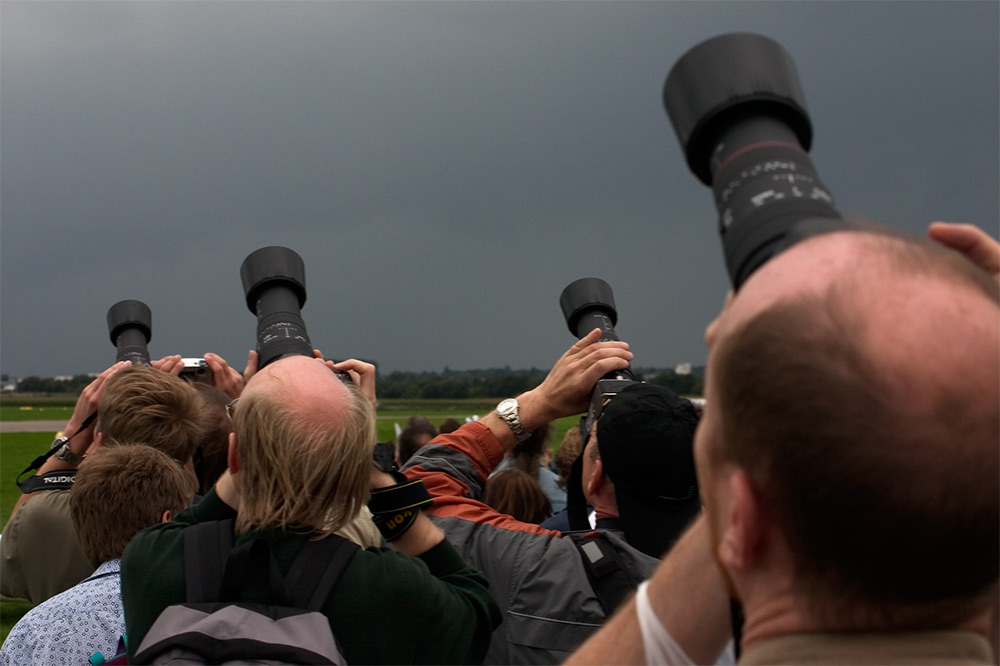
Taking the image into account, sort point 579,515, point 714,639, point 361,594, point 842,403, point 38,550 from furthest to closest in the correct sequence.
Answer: point 38,550
point 579,515
point 361,594
point 714,639
point 842,403

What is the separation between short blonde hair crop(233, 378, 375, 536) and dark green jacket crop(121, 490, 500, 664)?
0.07m

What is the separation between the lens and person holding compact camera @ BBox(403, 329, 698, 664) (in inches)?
102

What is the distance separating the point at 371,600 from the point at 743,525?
56.5 inches

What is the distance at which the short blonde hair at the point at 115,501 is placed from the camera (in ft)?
10.9

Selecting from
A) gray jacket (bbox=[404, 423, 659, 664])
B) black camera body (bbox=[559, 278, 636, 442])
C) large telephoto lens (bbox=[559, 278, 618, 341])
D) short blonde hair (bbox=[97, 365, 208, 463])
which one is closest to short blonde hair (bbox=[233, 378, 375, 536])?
gray jacket (bbox=[404, 423, 659, 664])

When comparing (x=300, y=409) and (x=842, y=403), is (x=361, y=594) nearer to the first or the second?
(x=300, y=409)

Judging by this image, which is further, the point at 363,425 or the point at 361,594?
the point at 363,425

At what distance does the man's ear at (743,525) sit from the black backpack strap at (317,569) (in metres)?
1.40

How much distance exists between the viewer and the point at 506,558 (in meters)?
2.77

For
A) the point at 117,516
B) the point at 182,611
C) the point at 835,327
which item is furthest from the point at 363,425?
the point at 835,327

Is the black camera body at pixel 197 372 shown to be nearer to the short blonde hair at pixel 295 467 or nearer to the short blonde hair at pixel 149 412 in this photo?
the short blonde hair at pixel 149 412

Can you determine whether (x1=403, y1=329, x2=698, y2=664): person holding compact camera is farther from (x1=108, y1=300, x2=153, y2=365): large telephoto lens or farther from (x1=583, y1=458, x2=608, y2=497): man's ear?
(x1=108, y1=300, x2=153, y2=365): large telephoto lens

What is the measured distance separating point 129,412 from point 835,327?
139 inches

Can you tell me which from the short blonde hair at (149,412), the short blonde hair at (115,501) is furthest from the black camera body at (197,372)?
the short blonde hair at (115,501)
